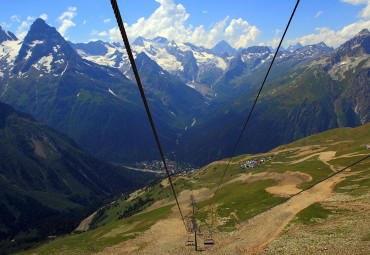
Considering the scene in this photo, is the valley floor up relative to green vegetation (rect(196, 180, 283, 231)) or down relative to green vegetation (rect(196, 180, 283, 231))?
up

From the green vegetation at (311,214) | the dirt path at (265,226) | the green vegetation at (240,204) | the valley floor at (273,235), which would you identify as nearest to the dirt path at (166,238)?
the valley floor at (273,235)

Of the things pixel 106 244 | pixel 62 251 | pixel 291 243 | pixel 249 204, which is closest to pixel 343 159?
pixel 249 204

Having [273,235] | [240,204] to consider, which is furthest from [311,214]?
[240,204]

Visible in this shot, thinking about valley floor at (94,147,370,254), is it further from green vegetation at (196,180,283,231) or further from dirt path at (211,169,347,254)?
green vegetation at (196,180,283,231)

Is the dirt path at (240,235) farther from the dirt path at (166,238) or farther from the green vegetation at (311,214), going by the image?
the green vegetation at (311,214)

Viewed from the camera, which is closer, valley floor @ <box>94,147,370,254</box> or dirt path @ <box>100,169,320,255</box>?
valley floor @ <box>94,147,370,254</box>

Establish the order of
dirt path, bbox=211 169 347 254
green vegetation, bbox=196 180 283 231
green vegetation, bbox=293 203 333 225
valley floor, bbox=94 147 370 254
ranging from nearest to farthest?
valley floor, bbox=94 147 370 254 → dirt path, bbox=211 169 347 254 → green vegetation, bbox=293 203 333 225 → green vegetation, bbox=196 180 283 231

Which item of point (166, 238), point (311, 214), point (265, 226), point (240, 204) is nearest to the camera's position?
point (311, 214)

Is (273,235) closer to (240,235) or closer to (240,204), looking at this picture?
(240,235)

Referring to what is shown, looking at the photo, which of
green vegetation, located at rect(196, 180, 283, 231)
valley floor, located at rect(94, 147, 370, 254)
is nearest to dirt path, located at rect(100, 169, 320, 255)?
valley floor, located at rect(94, 147, 370, 254)

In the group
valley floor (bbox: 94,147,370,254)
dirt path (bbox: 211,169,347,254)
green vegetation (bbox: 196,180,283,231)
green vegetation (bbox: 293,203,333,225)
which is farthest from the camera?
green vegetation (bbox: 196,180,283,231)

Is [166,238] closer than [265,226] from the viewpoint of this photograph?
No
